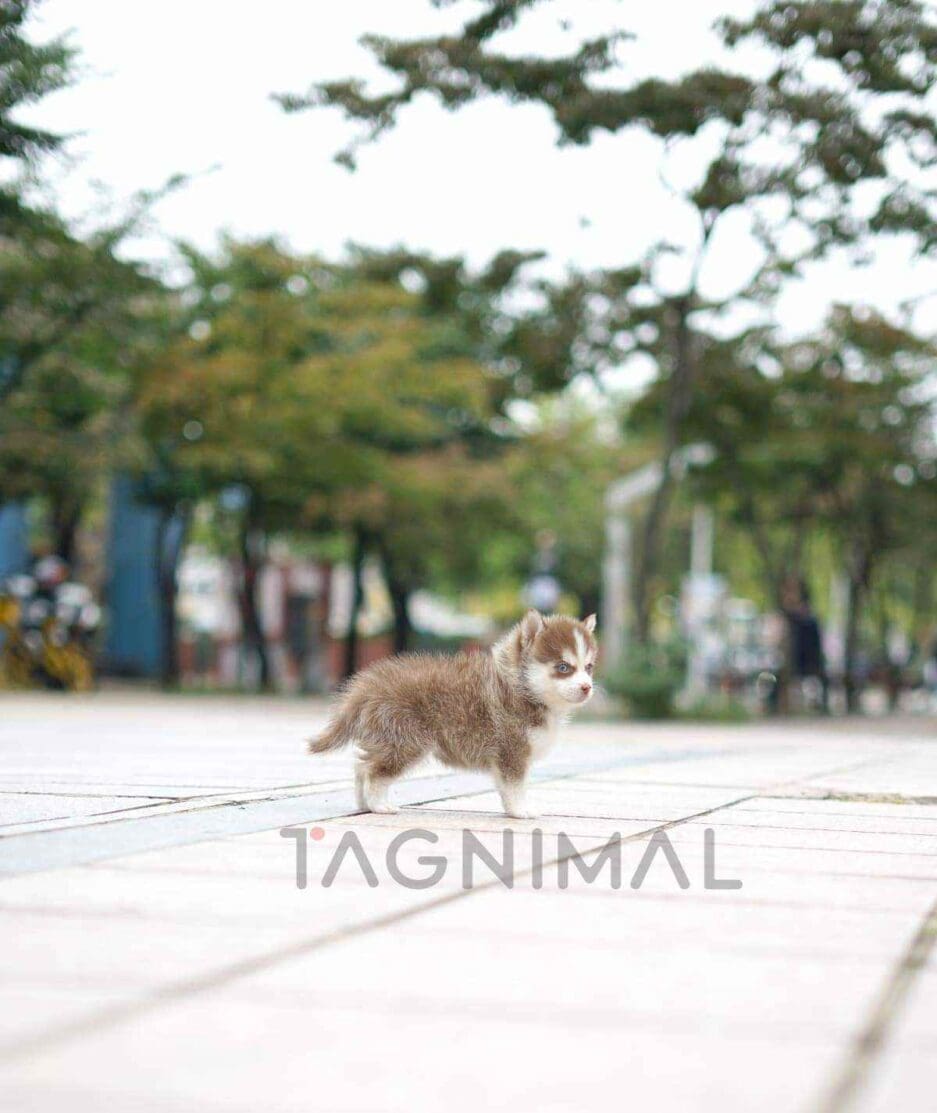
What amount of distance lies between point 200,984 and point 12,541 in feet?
94.2

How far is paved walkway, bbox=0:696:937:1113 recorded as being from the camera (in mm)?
2697

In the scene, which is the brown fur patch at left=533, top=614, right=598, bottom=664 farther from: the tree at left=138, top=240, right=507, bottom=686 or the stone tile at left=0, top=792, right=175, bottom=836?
the tree at left=138, top=240, right=507, bottom=686

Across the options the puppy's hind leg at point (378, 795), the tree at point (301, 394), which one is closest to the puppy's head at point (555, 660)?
the puppy's hind leg at point (378, 795)

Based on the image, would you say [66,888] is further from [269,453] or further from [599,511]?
[599,511]

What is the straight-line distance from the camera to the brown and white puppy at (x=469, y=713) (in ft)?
21.0

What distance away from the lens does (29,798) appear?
6992 mm

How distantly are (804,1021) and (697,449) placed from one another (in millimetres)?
23369

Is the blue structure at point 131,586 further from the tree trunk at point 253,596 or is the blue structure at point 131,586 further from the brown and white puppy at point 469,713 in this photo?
the brown and white puppy at point 469,713

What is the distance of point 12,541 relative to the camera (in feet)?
102

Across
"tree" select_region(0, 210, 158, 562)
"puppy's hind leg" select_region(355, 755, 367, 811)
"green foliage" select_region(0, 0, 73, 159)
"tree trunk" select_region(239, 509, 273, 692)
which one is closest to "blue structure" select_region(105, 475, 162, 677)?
"tree trunk" select_region(239, 509, 273, 692)

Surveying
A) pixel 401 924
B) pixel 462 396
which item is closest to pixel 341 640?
pixel 462 396

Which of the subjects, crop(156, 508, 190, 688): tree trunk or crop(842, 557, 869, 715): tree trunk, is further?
crop(842, 557, 869, 715): tree trunk

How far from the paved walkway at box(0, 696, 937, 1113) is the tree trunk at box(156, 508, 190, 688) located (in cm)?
2050

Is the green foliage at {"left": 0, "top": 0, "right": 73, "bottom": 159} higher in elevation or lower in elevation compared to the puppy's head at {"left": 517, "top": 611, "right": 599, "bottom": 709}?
higher
